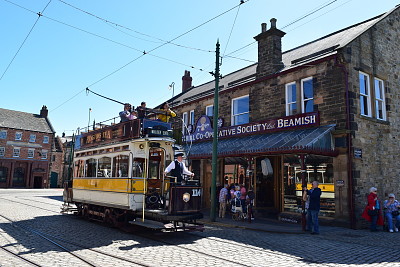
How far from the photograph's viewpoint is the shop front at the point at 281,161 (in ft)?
39.0

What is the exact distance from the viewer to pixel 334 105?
1250 centimetres

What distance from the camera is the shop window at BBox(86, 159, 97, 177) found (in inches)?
A: 472

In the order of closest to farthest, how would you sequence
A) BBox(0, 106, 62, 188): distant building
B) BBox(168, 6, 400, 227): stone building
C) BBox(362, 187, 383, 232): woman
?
BBox(362, 187, 383, 232): woman
BBox(168, 6, 400, 227): stone building
BBox(0, 106, 62, 188): distant building

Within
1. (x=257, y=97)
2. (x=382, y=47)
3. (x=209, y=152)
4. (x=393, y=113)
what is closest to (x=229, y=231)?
(x=209, y=152)

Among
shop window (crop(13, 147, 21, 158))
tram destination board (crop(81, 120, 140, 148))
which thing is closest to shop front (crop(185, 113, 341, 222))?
tram destination board (crop(81, 120, 140, 148))

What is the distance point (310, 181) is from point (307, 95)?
392cm

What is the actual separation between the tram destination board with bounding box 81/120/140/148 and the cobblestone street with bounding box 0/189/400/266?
317 cm

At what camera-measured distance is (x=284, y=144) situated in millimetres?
12125

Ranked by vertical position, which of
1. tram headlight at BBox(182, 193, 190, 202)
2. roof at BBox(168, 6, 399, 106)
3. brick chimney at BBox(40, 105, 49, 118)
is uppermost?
brick chimney at BBox(40, 105, 49, 118)

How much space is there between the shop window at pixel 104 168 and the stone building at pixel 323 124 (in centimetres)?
296

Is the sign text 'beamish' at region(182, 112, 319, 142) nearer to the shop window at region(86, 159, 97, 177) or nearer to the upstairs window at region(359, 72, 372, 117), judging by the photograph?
the upstairs window at region(359, 72, 372, 117)

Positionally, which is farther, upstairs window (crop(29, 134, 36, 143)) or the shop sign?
upstairs window (crop(29, 134, 36, 143))

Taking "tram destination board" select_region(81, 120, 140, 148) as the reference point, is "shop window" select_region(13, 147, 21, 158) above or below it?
above

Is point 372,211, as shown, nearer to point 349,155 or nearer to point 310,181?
point 349,155
